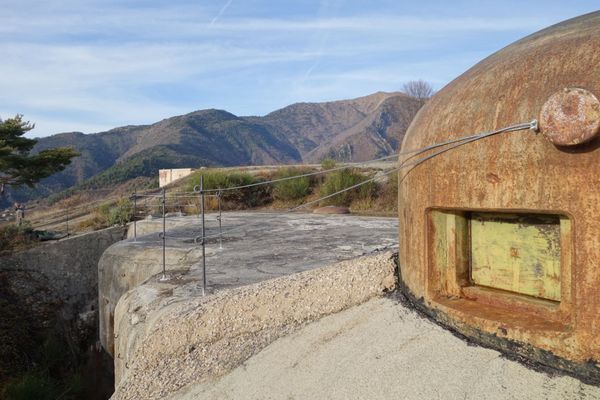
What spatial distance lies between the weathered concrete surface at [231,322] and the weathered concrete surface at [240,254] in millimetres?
846

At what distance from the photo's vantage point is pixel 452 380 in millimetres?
2152

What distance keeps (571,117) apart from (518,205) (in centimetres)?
44

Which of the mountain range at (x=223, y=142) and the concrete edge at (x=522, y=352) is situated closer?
the concrete edge at (x=522, y=352)

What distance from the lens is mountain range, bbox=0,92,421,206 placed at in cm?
7062

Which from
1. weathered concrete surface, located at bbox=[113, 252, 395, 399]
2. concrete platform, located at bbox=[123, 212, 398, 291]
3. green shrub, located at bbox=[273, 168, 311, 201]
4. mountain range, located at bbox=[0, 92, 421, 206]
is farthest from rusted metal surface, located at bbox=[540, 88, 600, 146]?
mountain range, located at bbox=[0, 92, 421, 206]

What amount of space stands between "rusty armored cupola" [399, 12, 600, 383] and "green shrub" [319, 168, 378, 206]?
11.2 meters

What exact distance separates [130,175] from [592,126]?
5858 cm

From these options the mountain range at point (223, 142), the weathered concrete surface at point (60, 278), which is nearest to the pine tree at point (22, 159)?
the weathered concrete surface at point (60, 278)

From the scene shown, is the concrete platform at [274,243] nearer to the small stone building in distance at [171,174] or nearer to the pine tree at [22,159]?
the pine tree at [22,159]

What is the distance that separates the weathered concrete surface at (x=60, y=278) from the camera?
9.98 meters

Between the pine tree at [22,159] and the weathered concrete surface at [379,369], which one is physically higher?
the pine tree at [22,159]

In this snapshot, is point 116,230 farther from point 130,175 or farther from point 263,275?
point 130,175

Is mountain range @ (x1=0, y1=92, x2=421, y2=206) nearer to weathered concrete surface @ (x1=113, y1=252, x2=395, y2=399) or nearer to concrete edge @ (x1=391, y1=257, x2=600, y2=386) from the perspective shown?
weathered concrete surface @ (x1=113, y1=252, x2=395, y2=399)

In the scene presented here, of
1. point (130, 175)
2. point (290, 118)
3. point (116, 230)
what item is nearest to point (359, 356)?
point (116, 230)
